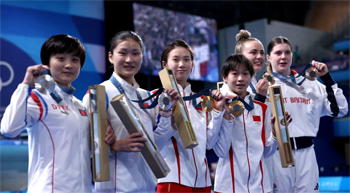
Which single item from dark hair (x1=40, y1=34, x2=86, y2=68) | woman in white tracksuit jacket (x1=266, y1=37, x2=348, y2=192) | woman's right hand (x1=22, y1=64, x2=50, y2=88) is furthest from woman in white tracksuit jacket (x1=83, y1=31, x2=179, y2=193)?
woman in white tracksuit jacket (x1=266, y1=37, x2=348, y2=192)

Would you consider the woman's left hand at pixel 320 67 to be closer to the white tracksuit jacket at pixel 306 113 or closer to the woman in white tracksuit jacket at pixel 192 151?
the white tracksuit jacket at pixel 306 113

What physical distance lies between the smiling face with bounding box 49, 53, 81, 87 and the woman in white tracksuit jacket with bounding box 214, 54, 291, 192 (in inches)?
43.6

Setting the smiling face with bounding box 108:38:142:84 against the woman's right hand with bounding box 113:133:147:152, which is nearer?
the woman's right hand with bounding box 113:133:147:152

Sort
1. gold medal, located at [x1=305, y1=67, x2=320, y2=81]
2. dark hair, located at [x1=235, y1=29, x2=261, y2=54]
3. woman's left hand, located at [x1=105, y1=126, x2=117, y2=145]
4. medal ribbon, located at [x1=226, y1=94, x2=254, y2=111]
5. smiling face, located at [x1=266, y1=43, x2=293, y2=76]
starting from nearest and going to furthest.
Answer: woman's left hand, located at [x1=105, y1=126, x2=117, y2=145] < medal ribbon, located at [x1=226, y1=94, x2=254, y2=111] < gold medal, located at [x1=305, y1=67, x2=320, y2=81] < smiling face, located at [x1=266, y1=43, x2=293, y2=76] < dark hair, located at [x1=235, y1=29, x2=261, y2=54]

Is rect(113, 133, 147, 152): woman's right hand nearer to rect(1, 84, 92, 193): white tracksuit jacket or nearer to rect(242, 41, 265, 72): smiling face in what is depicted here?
rect(1, 84, 92, 193): white tracksuit jacket

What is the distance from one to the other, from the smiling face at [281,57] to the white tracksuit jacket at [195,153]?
38.2 inches

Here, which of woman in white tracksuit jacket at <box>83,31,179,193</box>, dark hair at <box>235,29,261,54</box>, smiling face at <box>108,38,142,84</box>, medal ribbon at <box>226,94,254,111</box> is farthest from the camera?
dark hair at <box>235,29,261,54</box>

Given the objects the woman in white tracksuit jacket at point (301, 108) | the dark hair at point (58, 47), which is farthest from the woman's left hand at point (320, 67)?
the dark hair at point (58, 47)

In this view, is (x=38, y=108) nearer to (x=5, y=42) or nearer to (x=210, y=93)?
(x=210, y=93)

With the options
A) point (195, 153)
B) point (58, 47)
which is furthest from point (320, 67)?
point (58, 47)

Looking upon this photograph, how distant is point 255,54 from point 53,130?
1.96 m

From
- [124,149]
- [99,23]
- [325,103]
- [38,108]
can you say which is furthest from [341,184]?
[99,23]

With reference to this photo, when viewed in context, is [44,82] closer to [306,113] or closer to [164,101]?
[164,101]

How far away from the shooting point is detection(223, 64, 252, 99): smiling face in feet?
9.00
